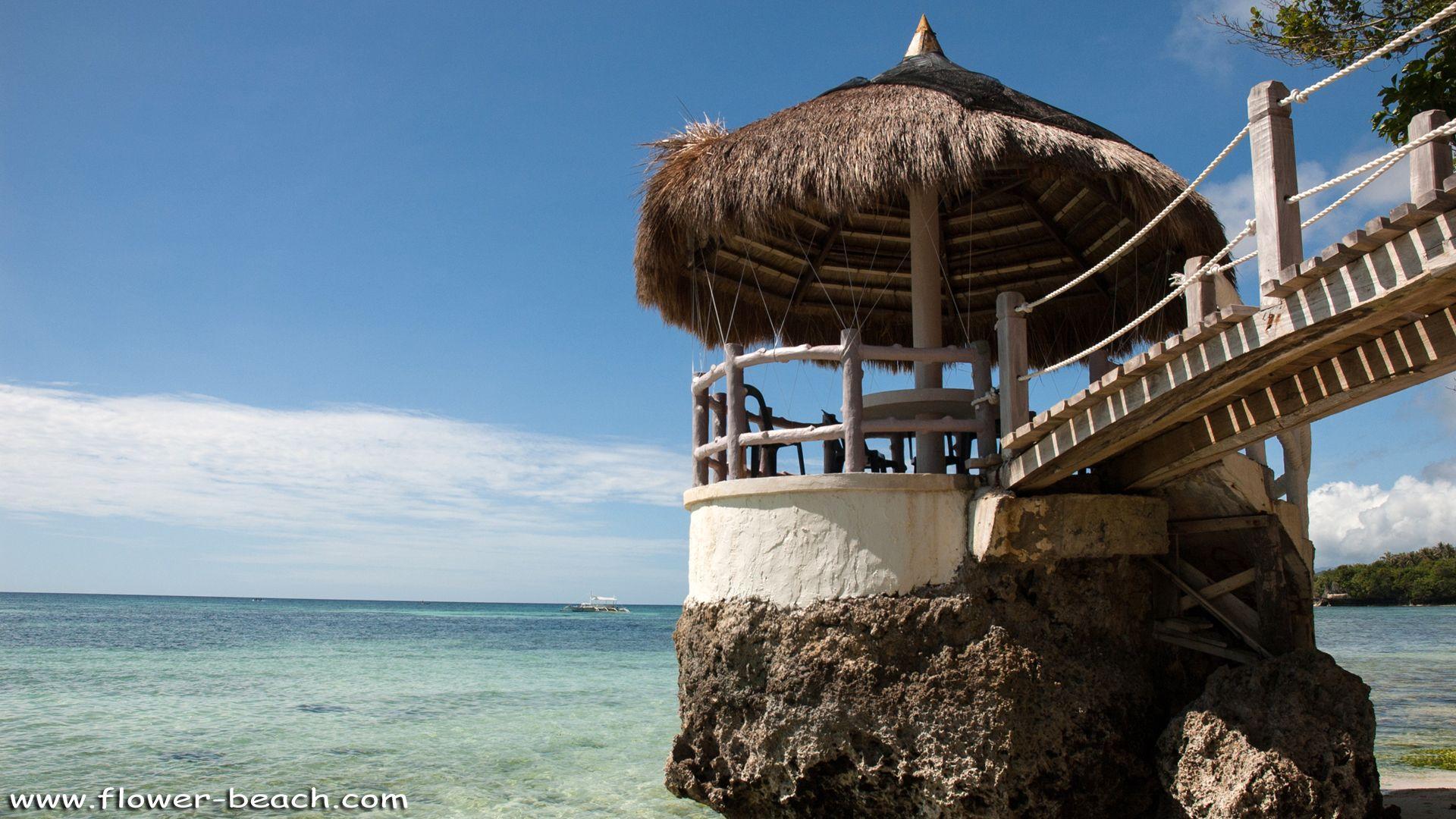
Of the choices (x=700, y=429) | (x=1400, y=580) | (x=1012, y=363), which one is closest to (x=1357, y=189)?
(x=1012, y=363)

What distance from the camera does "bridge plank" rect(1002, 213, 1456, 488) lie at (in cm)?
357

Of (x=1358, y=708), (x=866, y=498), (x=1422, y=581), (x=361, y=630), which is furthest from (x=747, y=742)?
(x=1422, y=581)

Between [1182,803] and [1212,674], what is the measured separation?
83 centimetres

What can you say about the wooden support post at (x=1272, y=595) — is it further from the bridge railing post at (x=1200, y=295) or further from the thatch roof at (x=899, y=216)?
the thatch roof at (x=899, y=216)

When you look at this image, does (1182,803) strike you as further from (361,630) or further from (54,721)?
(361,630)

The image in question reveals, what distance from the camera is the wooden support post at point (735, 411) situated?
6754 millimetres

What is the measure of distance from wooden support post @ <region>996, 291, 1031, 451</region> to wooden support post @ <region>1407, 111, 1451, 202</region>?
2.86 metres

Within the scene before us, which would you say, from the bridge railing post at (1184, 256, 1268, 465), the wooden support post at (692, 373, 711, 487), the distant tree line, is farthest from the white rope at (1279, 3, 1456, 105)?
the distant tree line

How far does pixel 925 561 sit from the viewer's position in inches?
239

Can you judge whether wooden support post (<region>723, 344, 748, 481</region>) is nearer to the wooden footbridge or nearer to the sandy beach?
the wooden footbridge

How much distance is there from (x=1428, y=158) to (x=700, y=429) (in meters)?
5.10

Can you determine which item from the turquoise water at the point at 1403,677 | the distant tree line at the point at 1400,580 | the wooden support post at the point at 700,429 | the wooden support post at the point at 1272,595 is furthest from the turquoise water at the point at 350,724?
the distant tree line at the point at 1400,580

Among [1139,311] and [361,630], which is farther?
[361,630]

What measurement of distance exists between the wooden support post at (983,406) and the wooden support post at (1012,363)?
0.45ft
